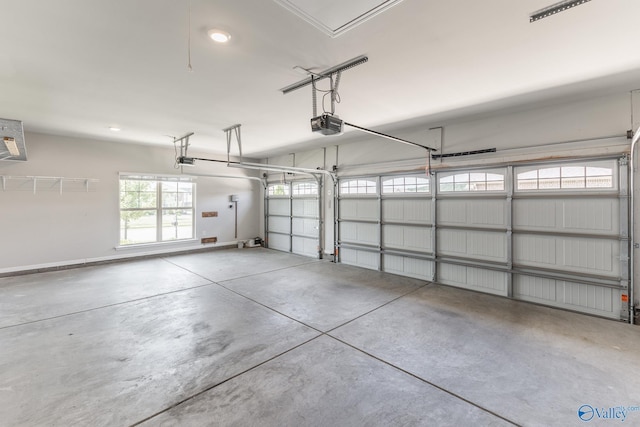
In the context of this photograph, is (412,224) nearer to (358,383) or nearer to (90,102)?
(358,383)

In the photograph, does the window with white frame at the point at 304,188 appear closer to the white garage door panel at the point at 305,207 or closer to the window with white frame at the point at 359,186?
the white garage door panel at the point at 305,207

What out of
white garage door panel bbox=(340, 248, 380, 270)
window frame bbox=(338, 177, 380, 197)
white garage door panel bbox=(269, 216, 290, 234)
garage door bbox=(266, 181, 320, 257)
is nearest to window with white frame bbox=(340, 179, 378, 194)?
window frame bbox=(338, 177, 380, 197)

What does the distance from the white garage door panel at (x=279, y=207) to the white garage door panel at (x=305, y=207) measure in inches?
12.5

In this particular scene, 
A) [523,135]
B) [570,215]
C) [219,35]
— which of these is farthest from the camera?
[523,135]

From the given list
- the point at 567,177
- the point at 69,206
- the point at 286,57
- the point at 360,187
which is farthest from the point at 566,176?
the point at 69,206

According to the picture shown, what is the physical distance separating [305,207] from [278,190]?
1378mm

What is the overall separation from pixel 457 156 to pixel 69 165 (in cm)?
780

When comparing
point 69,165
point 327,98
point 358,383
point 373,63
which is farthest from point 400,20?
point 69,165

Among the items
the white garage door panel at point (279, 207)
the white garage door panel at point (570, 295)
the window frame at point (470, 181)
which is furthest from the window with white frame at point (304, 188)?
the white garage door panel at point (570, 295)

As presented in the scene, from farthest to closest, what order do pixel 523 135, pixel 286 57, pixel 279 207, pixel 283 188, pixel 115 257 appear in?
pixel 279 207
pixel 283 188
pixel 115 257
pixel 523 135
pixel 286 57

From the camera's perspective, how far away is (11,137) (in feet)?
14.6

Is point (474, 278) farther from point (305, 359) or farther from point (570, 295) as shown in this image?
point (305, 359)

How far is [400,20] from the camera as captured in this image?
209cm

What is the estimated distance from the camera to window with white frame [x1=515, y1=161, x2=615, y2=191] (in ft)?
11.9
